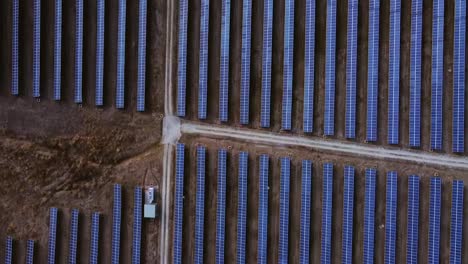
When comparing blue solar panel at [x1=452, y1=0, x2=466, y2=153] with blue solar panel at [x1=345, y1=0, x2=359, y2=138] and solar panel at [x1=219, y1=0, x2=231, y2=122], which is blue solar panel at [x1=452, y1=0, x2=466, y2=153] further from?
solar panel at [x1=219, y1=0, x2=231, y2=122]

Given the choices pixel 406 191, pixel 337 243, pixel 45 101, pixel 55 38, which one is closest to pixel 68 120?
pixel 45 101

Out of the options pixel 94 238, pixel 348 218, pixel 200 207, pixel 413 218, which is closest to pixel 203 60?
pixel 200 207

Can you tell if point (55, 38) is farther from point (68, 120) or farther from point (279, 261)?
point (279, 261)

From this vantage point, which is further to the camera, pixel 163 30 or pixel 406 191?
pixel 163 30

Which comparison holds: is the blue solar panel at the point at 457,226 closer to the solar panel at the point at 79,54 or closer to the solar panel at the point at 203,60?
the solar panel at the point at 203,60

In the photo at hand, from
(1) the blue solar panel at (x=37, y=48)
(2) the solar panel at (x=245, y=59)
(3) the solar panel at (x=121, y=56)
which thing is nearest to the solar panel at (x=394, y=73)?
(2) the solar panel at (x=245, y=59)

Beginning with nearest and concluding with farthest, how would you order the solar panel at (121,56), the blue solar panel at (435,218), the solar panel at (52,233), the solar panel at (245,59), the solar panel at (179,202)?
the blue solar panel at (435,218), the solar panel at (245,59), the solar panel at (179,202), the solar panel at (121,56), the solar panel at (52,233)
